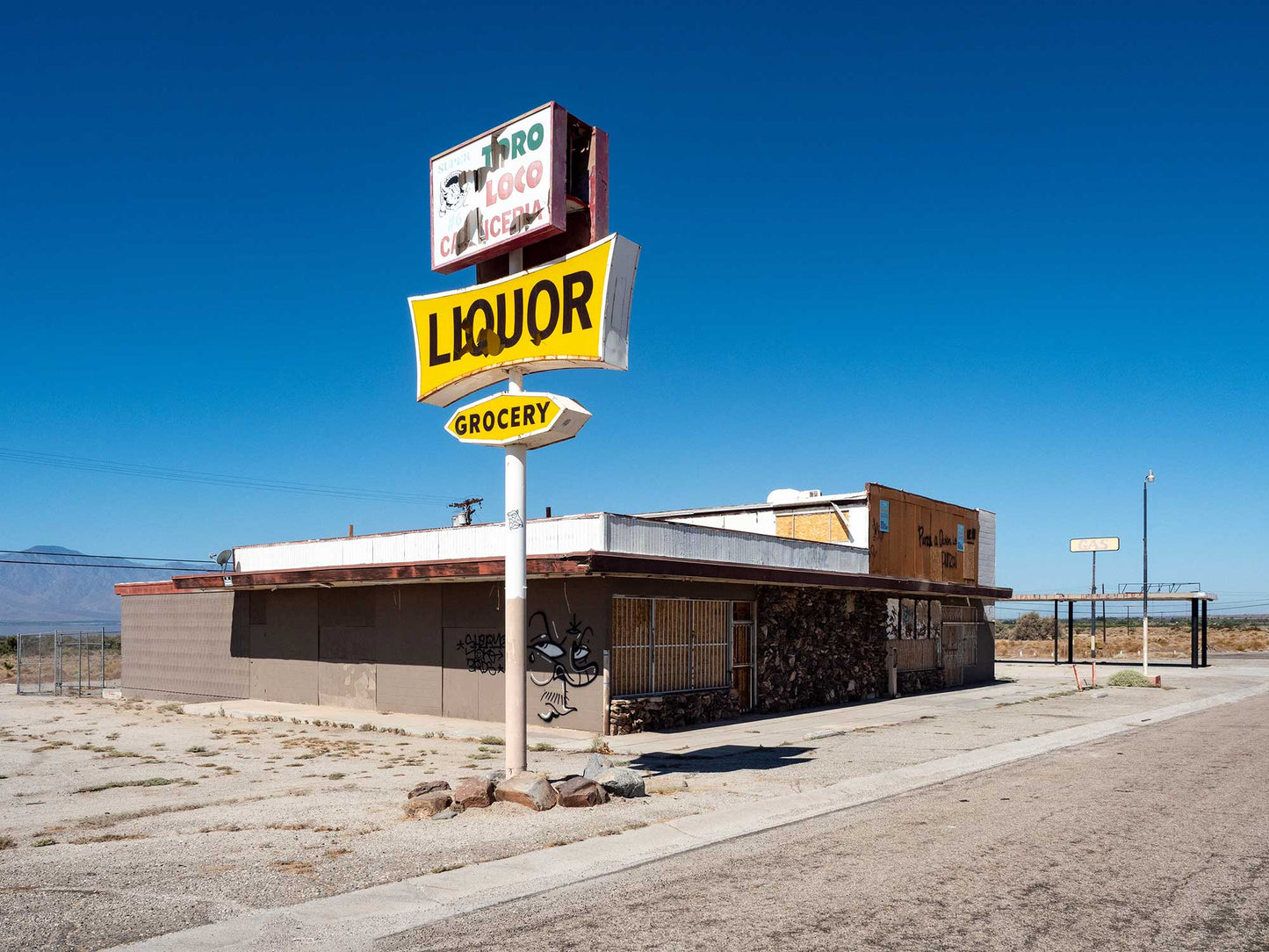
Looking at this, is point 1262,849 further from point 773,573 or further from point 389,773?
point 773,573

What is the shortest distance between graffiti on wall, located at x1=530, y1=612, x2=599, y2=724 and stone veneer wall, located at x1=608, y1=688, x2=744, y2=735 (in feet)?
3.11

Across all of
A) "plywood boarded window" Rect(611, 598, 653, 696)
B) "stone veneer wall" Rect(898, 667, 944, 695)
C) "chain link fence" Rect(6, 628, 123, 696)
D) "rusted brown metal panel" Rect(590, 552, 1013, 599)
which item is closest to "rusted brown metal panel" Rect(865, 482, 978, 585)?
"rusted brown metal panel" Rect(590, 552, 1013, 599)

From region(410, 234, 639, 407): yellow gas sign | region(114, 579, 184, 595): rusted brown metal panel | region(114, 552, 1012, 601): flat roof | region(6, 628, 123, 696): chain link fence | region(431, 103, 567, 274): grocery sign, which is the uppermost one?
region(431, 103, 567, 274): grocery sign

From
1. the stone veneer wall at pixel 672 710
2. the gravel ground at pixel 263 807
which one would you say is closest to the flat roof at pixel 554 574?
the stone veneer wall at pixel 672 710

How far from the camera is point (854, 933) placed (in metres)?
6.87

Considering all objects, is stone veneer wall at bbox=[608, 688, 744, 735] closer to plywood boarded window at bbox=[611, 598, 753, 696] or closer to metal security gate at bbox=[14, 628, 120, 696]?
plywood boarded window at bbox=[611, 598, 753, 696]

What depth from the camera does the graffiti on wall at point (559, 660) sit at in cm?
2009

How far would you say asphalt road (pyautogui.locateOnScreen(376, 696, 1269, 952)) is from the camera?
6.85 m

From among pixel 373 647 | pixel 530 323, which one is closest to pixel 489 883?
pixel 530 323

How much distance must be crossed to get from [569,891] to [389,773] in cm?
744

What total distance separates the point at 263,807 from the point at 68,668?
55431 mm

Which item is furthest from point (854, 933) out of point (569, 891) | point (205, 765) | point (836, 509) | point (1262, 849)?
point (836, 509)

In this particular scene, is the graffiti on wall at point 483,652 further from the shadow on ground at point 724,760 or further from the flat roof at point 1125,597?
the flat roof at point 1125,597

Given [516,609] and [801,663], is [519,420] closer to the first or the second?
[516,609]
